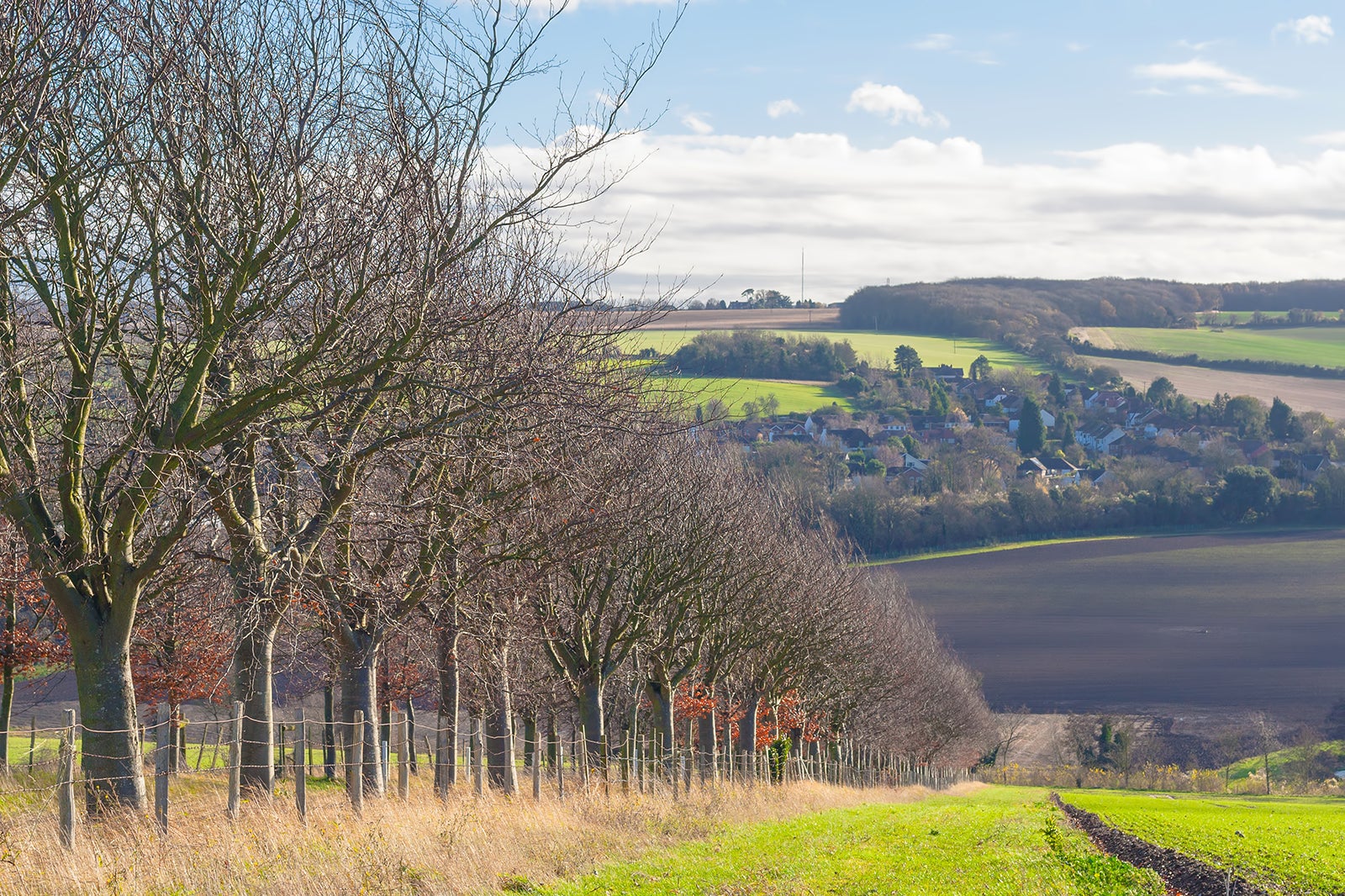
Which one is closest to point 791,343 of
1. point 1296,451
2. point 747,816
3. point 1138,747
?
point 1296,451

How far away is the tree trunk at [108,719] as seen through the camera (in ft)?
35.2

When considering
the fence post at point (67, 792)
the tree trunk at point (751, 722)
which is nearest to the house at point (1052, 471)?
the tree trunk at point (751, 722)

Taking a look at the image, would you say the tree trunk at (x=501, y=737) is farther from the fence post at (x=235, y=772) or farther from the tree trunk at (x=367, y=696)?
the fence post at (x=235, y=772)

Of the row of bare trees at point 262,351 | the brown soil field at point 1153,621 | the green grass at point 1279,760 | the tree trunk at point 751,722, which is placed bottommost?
the green grass at point 1279,760

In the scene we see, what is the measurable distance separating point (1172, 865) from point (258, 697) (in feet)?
45.6

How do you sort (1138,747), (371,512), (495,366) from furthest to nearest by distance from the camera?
(1138,747)
(371,512)
(495,366)

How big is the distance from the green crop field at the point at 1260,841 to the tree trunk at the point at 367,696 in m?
11.9

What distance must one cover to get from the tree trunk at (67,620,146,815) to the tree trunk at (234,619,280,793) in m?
2.02

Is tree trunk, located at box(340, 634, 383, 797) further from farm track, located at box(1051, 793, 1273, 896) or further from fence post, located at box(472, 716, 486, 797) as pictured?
farm track, located at box(1051, 793, 1273, 896)

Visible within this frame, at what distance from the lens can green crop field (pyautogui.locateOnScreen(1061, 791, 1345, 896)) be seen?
17.0 m

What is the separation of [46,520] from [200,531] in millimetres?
6144

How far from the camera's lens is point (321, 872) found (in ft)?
31.2

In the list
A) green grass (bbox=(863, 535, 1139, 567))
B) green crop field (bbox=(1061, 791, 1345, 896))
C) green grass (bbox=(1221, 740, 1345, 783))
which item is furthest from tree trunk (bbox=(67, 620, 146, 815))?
green grass (bbox=(863, 535, 1139, 567))

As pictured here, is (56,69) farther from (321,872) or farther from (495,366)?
(321,872)
